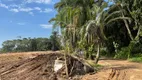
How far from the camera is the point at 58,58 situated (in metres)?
11.9

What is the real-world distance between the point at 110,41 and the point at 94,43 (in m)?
9.53

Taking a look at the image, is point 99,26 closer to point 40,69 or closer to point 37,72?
point 40,69

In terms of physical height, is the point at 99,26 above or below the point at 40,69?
above

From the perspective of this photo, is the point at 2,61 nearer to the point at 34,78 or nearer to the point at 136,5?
the point at 34,78

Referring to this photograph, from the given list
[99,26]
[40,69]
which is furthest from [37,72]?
[99,26]

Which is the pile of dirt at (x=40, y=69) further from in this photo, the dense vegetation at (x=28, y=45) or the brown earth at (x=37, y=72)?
the dense vegetation at (x=28, y=45)

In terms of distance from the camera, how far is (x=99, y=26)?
15.4 metres

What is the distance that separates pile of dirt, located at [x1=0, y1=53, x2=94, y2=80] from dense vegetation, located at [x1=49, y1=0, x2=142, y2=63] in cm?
94

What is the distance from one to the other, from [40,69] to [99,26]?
567cm

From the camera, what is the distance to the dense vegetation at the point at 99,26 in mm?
15452

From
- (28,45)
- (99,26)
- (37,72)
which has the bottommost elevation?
(37,72)

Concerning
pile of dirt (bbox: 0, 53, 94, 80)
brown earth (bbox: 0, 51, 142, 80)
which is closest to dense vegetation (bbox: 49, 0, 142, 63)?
pile of dirt (bbox: 0, 53, 94, 80)

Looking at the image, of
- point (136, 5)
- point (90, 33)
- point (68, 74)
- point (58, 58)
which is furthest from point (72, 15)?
point (136, 5)

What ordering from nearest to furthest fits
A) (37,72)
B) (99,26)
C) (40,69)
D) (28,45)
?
(37,72), (40,69), (99,26), (28,45)
